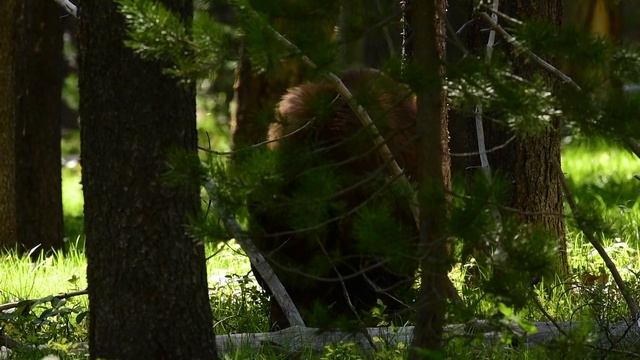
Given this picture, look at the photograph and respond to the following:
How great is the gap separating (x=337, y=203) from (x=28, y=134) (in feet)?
17.9

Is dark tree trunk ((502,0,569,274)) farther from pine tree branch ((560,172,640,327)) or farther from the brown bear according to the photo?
pine tree branch ((560,172,640,327))

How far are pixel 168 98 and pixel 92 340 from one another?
1046 mm

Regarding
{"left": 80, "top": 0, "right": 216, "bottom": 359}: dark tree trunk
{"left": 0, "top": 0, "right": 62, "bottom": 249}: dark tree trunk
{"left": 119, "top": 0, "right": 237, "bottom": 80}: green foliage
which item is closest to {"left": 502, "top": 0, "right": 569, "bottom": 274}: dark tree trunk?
{"left": 80, "top": 0, "right": 216, "bottom": 359}: dark tree trunk

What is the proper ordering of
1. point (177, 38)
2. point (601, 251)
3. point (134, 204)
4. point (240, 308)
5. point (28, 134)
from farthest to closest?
point (28, 134)
point (240, 308)
point (601, 251)
point (134, 204)
point (177, 38)

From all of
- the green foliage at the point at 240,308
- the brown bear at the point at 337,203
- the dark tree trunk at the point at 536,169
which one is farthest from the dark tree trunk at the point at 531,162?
the green foliage at the point at 240,308

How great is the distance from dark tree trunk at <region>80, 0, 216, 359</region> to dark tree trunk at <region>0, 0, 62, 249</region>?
14.3 ft

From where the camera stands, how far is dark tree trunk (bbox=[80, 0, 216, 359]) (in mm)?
4586

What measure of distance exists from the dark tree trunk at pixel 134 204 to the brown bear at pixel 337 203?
347mm

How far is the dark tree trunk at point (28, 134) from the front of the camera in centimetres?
905

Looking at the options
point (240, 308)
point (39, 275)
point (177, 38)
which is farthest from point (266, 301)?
point (177, 38)

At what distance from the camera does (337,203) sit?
4.14 meters

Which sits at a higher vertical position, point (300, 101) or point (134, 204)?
point (300, 101)

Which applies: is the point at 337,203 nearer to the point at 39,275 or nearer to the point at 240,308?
the point at 240,308

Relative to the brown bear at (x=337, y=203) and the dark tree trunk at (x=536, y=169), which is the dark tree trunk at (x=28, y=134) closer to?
the brown bear at (x=337, y=203)
